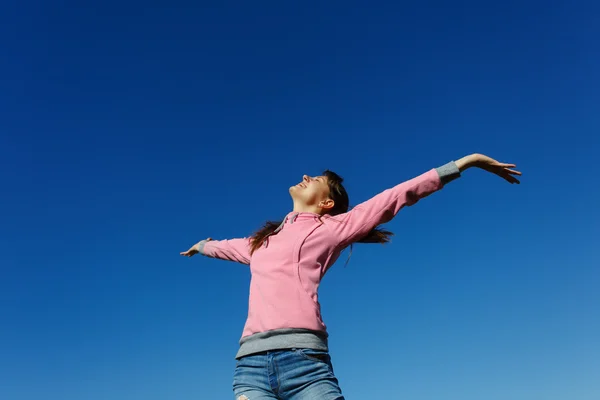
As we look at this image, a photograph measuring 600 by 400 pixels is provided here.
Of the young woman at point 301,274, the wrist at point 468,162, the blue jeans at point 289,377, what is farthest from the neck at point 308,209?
the blue jeans at point 289,377

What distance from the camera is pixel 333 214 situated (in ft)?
17.8

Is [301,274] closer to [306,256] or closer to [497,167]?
[306,256]

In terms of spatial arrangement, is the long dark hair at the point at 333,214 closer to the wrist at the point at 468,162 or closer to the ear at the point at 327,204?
the ear at the point at 327,204

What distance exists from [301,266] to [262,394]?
104 centimetres

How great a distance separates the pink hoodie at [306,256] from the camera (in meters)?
4.20

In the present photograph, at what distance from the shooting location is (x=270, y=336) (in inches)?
162

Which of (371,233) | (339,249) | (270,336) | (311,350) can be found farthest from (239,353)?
(371,233)

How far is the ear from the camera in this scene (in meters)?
5.31

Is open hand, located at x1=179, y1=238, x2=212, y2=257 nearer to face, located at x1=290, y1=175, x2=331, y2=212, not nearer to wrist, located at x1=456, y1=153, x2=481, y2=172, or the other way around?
face, located at x1=290, y1=175, x2=331, y2=212

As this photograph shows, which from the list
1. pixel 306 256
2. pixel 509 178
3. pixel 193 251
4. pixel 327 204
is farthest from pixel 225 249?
pixel 509 178

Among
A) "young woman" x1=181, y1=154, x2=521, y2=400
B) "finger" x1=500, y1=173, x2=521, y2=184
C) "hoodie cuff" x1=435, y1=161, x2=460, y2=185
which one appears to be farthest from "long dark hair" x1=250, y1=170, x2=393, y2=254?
"finger" x1=500, y1=173, x2=521, y2=184

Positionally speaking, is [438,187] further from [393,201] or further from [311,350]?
[311,350]

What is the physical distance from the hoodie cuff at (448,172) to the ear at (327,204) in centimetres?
123

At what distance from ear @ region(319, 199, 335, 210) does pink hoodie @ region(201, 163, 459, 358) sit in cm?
41
